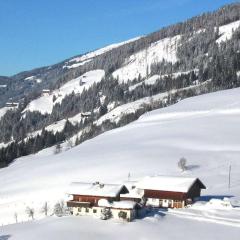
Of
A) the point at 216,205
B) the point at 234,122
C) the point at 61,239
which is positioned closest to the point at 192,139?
the point at 234,122

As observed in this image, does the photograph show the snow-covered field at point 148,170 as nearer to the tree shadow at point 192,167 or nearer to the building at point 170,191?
the tree shadow at point 192,167

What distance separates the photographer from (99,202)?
57.5 meters

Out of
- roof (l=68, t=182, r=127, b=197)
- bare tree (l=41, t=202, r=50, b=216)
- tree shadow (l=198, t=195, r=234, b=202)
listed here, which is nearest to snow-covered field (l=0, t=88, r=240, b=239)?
tree shadow (l=198, t=195, r=234, b=202)

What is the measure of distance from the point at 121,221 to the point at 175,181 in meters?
15.4

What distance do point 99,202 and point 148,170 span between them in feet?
115

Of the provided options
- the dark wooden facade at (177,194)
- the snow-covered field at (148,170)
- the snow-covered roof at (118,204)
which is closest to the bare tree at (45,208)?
the snow-covered field at (148,170)

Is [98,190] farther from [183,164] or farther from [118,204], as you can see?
[183,164]

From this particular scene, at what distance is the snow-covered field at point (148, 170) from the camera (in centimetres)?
5172

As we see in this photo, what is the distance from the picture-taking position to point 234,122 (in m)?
134

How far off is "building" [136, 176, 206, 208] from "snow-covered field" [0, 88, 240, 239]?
3590 millimetres

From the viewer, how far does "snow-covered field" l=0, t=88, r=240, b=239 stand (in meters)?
51.7

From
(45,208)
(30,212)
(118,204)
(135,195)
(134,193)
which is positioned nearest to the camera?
(118,204)

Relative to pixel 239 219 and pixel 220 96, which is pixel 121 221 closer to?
pixel 239 219

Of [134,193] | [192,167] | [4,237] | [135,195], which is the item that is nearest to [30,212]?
[134,193]
